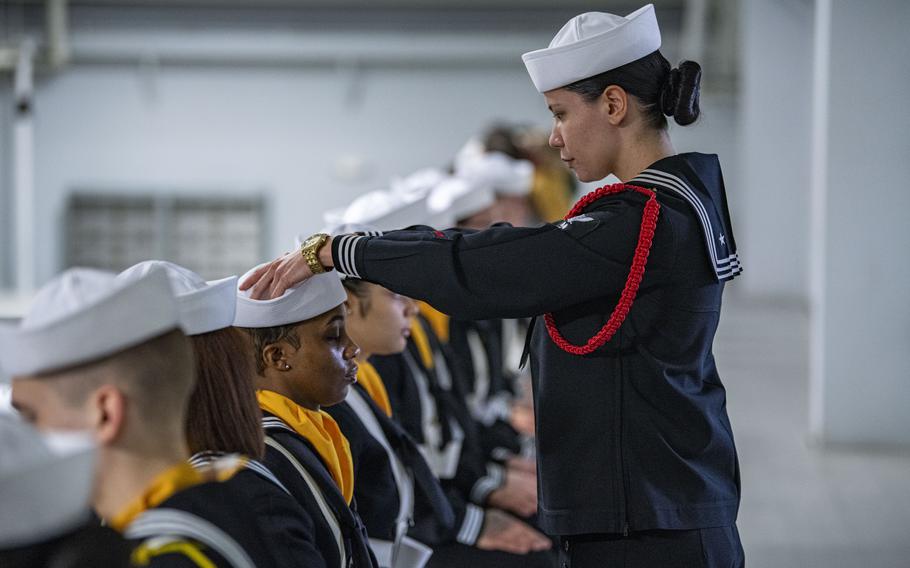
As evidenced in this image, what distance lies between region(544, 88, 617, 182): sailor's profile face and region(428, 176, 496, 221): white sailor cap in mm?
2000

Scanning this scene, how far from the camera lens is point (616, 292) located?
2092mm

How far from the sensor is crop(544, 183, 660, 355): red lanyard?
6.70ft

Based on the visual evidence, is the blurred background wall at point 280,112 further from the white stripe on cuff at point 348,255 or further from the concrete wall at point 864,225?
the white stripe on cuff at point 348,255

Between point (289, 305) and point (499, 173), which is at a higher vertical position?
point (499, 173)

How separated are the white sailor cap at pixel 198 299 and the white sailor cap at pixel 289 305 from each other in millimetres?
246

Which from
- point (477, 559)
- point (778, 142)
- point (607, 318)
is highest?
point (778, 142)

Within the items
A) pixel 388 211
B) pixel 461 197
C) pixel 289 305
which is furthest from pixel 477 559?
pixel 461 197

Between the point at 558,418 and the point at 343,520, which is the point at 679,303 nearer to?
the point at 558,418

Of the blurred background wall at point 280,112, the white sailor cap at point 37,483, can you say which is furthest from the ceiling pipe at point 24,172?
the white sailor cap at point 37,483

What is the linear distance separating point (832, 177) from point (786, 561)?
8.39 ft

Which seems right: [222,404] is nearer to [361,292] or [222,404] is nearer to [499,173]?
[361,292]

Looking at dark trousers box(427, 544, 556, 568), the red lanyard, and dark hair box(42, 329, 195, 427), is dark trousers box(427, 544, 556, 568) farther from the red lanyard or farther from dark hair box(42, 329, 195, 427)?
dark hair box(42, 329, 195, 427)

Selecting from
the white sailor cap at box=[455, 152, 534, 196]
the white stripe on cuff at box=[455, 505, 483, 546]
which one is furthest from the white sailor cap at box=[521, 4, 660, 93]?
the white sailor cap at box=[455, 152, 534, 196]

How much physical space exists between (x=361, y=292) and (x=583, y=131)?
0.93m
